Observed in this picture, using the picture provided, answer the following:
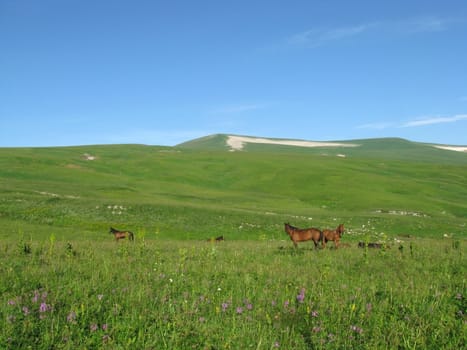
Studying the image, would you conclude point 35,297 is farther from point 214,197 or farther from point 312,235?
point 214,197

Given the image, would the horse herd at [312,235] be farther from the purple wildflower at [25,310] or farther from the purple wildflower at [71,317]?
the purple wildflower at [25,310]

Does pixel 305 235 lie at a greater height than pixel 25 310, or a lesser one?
lesser

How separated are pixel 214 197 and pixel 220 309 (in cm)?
5884

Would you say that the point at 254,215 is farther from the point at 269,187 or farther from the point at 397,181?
the point at 397,181

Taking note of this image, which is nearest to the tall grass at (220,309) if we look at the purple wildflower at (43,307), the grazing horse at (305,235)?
the purple wildflower at (43,307)

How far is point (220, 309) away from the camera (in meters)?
7.00

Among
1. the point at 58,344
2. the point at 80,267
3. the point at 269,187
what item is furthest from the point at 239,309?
the point at 269,187

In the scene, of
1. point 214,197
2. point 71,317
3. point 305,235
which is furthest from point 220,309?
point 214,197

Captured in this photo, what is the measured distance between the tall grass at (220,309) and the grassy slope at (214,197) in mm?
6532

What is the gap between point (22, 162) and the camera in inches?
3460

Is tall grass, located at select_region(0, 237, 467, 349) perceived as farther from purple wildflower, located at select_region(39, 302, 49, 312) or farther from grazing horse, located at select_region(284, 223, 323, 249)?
grazing horse, located at select_region(284, 223, 323, 249)

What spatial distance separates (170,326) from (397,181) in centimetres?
9276

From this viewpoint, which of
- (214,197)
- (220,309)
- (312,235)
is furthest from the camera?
(214,197)

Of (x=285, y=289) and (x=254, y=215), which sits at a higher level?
(x=285, y=289)
